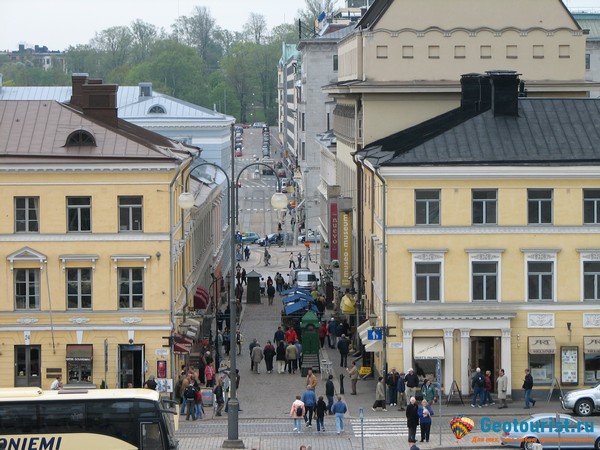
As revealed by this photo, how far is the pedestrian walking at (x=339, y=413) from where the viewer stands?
44.9 meters

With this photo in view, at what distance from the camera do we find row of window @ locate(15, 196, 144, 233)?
51.7m

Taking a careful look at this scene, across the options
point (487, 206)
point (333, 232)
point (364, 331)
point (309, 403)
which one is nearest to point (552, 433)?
point (309, 403)

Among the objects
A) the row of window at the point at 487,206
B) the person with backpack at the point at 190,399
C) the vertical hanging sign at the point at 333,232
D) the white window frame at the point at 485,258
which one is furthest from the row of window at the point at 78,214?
the vertical hanging sign at the point at 333,232

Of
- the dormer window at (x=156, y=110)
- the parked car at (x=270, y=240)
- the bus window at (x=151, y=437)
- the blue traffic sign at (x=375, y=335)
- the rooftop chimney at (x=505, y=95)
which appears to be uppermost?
the dormer window at (x=156, y=110)

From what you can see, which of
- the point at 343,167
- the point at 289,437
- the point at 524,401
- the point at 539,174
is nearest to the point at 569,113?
the point at 539,174

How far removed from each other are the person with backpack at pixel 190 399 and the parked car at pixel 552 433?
11.3 metres

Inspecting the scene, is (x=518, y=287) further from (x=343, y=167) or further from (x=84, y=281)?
(x=343, y=167)

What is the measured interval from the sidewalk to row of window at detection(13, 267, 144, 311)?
4.95 metres

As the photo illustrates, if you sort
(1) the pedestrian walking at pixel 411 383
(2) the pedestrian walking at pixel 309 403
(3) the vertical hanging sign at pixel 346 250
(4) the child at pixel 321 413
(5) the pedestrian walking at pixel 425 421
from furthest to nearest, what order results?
(3) the vertical hanging sign at pixel 346 250, (1) the pedestrian walking at pixel 411 383, (2) the pedestrian walking at pixel 309 403, (4) the child at pixel 321 413, (5) the pedestrian walking at pixel 425 421

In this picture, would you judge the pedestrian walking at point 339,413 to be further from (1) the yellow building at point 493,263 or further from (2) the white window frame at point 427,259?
(2) the white window frame at point 427,259

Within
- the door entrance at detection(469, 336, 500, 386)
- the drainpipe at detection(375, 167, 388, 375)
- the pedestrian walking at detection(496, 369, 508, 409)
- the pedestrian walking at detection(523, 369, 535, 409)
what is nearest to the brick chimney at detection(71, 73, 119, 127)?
the drainpipe at detection(375, 167, 388, 375)

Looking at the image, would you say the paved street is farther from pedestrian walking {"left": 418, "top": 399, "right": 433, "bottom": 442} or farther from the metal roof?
the metal roof

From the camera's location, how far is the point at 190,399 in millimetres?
48281

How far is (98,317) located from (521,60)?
22.9m
